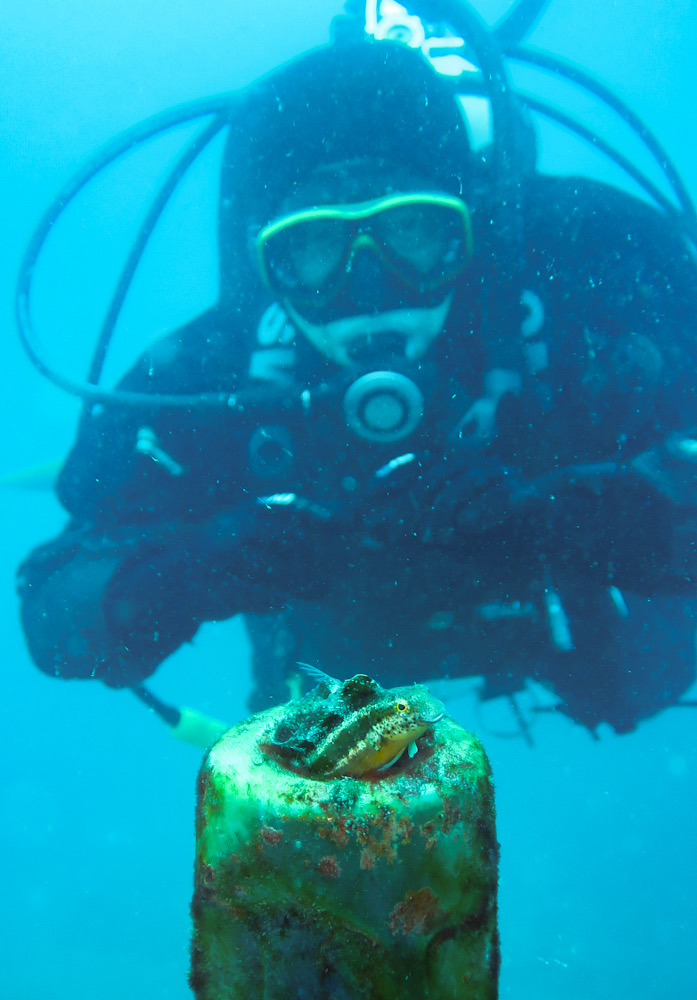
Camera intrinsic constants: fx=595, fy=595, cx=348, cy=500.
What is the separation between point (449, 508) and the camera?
8.98 feet

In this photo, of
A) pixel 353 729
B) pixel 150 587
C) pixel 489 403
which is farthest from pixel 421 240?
pixel 353 729

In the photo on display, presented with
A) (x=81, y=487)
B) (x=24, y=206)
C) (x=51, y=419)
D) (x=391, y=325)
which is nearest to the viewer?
(x=391, y=325)

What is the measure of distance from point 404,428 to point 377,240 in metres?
1.20

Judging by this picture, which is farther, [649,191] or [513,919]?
[513,919]

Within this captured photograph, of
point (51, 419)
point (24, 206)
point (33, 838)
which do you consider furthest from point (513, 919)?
point (51, 419)

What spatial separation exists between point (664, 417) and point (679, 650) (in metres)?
1.42

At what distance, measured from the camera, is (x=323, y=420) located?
3.19 m

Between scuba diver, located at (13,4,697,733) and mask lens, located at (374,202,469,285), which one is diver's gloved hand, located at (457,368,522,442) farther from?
mask lens, located at (374,202,469,285)

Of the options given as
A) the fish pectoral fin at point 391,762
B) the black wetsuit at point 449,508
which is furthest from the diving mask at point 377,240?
the fish pectoral fin at point 391,762

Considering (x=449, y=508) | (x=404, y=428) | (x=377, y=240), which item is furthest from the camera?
(x=377, y=240)

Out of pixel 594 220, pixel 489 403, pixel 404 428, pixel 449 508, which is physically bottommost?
pixel 449 508

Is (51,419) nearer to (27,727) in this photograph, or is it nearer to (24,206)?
(24,206)

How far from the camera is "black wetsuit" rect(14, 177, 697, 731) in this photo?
9.25 ft

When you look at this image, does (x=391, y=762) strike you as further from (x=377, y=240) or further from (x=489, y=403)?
(x=377, y=240)
